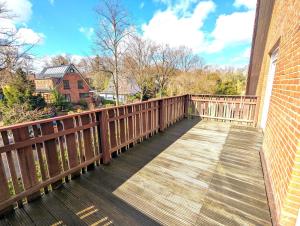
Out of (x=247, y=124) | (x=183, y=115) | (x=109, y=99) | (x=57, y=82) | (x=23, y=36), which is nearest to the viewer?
(x=247, y=124)

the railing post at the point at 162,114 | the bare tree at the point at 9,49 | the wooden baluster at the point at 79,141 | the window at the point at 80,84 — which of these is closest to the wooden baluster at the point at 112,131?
the wooden baluster at the point at 79,141

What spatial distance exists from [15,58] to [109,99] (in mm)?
18906

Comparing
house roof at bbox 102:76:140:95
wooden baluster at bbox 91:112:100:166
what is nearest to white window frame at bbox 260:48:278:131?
wooden baluster at bbox 91:112:100:166

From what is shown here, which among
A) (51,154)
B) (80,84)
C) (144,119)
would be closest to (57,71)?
(80,84)

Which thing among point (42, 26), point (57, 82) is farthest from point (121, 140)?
point (57, 82)

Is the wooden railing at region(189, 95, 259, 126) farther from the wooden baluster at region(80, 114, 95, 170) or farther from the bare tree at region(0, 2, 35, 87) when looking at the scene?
the bare tree at region(0, 2, 35, 87)

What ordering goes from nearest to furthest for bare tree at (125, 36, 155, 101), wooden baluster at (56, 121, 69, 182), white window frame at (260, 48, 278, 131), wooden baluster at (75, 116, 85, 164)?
wooden baluster at (56, 121, 69, 182)
wooden baluster at (75, 116, 85, 164)
white window frame at (260, 48, 278, 131)
bare tree at (125, 36, 155, 101)

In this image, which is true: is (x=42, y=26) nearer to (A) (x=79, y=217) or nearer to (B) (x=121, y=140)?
(B) (x=121, y=140)

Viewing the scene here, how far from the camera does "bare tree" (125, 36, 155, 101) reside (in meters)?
17.1

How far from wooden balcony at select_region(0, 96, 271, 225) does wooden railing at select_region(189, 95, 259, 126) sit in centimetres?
194

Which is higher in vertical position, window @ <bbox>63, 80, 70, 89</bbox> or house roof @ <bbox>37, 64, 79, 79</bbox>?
house roof @ <bbox>37, 64, 79, 79</bbox>

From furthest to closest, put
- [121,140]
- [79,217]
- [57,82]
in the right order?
[57,82], [121,140], [79,217]

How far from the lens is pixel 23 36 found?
365 inches

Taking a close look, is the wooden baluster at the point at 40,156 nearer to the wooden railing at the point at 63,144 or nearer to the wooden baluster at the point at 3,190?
the wooden railing at the point at 63,144
